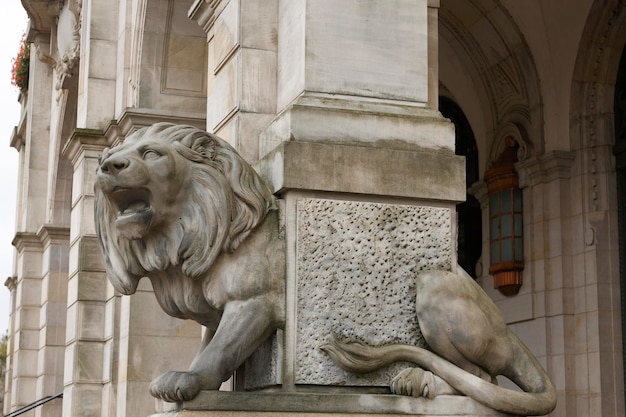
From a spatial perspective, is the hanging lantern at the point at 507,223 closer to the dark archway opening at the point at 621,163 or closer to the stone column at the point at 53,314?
the dark archway opening at the point at 621,163

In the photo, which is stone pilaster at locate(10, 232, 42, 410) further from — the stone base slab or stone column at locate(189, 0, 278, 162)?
the stone base slab

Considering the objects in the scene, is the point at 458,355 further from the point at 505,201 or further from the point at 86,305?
the point at 505,201

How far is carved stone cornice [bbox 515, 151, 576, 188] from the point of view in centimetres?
1418

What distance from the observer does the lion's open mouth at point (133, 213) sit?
6.23 m

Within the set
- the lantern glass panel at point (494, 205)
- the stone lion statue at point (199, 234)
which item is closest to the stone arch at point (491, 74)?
the lantern glass panel at point (494, 205)

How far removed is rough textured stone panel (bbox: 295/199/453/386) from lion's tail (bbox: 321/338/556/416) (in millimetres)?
65

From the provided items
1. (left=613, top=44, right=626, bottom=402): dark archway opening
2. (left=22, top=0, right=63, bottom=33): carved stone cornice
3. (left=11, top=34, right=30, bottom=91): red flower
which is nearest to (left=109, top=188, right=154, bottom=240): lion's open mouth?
(left=613, top=44, right=626, bottom=402): dark archway opening

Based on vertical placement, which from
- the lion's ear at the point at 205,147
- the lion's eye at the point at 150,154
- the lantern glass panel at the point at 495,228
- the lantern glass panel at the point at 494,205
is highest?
the lantern glass panel at the point at 494,205

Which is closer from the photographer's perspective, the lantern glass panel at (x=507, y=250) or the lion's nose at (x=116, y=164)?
the lion's nose at (x=116, y=164)

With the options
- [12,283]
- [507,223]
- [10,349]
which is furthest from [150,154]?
[12,283]

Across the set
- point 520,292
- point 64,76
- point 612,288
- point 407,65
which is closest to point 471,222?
point 520,292

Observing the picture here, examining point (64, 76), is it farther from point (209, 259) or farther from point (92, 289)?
point (209, 259)

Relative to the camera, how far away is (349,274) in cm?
661

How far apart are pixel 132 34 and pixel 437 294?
740 cm
